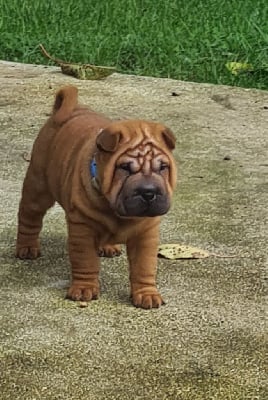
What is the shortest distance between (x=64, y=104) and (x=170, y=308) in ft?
2.58

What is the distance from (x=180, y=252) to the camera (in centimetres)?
373

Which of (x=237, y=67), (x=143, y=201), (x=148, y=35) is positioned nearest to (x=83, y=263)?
(x=143, y=201)

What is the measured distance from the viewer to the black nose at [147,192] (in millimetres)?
3039

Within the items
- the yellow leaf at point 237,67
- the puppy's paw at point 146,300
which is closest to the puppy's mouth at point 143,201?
the puppy's paw at point 146,300

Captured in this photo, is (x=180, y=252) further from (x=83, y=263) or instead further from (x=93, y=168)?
(x=93, y=168)

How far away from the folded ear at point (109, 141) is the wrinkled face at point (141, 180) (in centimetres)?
2

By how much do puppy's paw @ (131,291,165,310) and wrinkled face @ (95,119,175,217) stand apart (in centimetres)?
33

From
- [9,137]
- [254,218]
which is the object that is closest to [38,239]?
[254,218]

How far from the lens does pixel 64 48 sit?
23.5 ft

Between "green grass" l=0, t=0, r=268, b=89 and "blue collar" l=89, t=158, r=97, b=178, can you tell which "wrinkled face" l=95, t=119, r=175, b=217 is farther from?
"green grass" l=0, t=0, r=268, b=89

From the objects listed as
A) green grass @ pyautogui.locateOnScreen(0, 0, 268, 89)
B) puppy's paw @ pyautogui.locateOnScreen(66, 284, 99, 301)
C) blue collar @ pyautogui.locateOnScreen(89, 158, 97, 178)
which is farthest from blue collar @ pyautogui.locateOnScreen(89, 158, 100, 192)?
green grass @ pyautogui.locateOnScreen(0, 0, 268, 89)

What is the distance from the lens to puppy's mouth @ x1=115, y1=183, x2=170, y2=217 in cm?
304

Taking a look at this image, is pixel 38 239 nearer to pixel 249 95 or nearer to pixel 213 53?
pixel 249 95

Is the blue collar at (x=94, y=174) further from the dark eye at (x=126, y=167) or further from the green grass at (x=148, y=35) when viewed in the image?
the green grass at (x=148, y=35)
